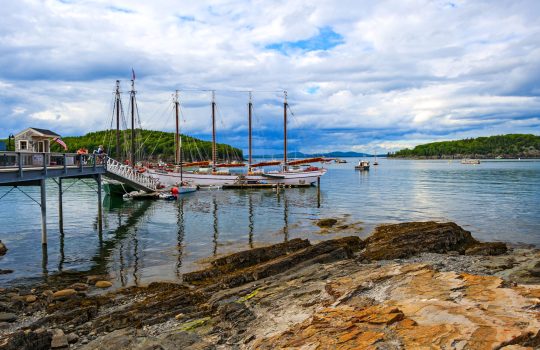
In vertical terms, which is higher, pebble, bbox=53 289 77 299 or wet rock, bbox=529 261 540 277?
wet rock, bbox=529 261 540 277

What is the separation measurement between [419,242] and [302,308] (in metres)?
12.9

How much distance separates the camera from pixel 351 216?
42500mm

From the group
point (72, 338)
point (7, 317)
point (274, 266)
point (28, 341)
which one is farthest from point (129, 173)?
point (28, 341)

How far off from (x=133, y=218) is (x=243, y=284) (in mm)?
27429

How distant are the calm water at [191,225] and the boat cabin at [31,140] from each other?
21.7 feet

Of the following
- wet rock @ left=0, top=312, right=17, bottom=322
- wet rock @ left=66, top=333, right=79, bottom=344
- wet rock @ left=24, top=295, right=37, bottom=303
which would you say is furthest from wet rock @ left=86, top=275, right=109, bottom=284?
wet rock @ left=66, top=333, right=79, bottom=344

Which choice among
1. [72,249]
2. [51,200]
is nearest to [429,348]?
[72,249]

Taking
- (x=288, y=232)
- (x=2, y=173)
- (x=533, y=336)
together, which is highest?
(x=2, y=173)

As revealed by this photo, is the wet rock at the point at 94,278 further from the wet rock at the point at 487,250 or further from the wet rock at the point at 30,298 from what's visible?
the wet rock at the point at 487,250

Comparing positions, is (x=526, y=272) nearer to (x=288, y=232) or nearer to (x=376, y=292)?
(x=376, y=292)

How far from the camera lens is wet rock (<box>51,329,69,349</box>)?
1218 cm

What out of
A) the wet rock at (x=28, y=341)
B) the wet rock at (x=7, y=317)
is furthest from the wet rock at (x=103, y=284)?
the wet rock at (x=28, y=341)

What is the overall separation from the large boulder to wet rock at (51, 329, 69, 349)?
47.7 feet

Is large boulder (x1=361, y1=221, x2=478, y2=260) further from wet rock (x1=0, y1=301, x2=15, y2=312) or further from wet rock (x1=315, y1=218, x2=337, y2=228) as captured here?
wet rock (x1=0, y1=301, x2=15, y2=312)
